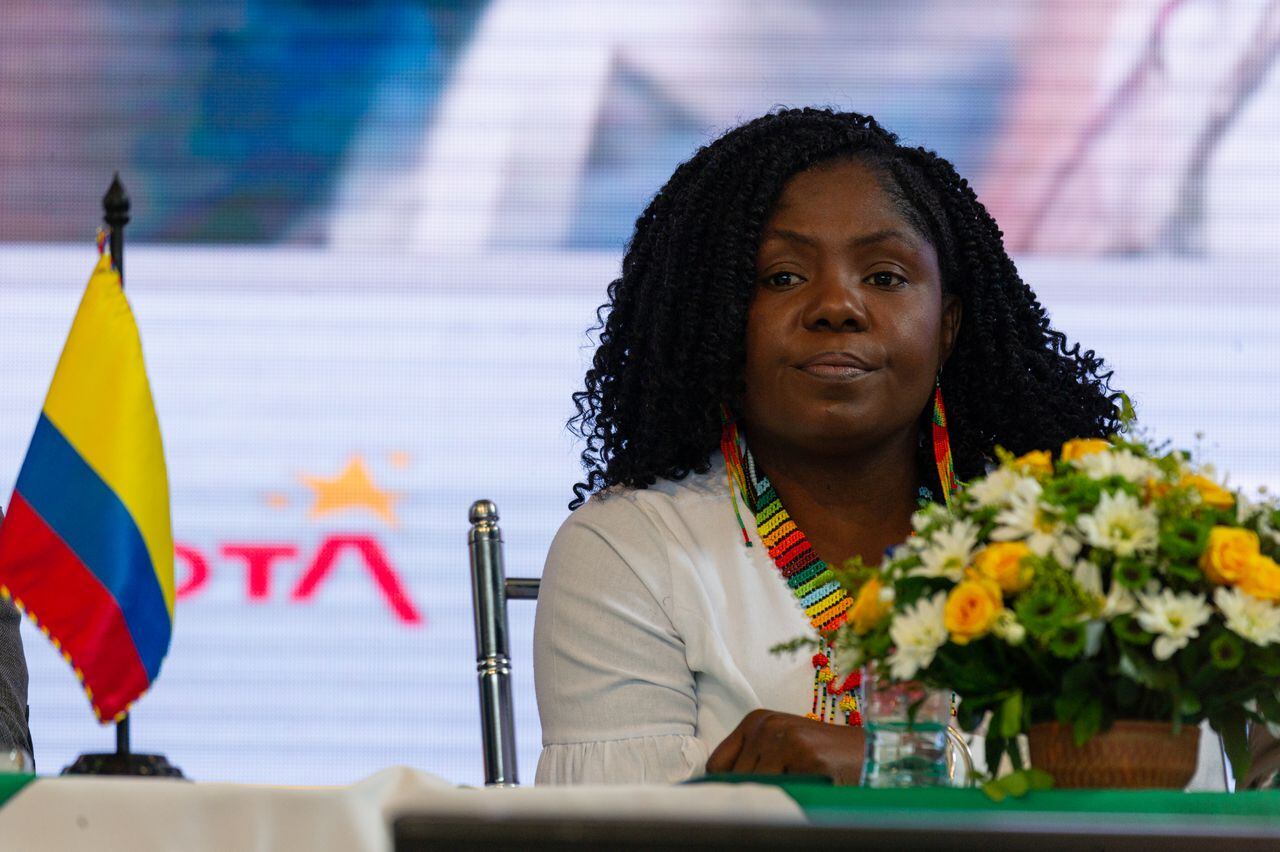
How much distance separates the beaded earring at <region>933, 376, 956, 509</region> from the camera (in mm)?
2541

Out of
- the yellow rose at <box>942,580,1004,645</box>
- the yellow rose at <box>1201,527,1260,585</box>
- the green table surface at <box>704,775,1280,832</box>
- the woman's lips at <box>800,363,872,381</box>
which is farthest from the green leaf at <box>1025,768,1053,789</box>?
the woman's lips at <box>800,363,872,381</box>

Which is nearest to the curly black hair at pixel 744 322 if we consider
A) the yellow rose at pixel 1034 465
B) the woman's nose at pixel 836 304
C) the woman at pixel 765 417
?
the woman at pixel 765 417

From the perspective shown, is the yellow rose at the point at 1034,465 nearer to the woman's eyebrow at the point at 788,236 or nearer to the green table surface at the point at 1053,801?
the green table surface at the point at 1053,801

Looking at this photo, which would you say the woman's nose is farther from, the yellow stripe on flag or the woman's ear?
the yellow stripe on flag

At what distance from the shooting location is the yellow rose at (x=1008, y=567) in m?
1.54

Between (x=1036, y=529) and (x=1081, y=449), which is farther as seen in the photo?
(x=1081, y=449)

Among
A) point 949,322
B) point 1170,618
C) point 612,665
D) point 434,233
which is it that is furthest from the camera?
point 434,233

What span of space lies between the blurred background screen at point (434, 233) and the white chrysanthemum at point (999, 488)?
2266 millimetres

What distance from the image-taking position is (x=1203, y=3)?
13.8ft

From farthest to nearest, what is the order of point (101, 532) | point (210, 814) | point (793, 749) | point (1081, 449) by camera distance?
1. point (101, 532)
2. point (793, 749)
3. point (1081, 449)
4. point (210, 814)

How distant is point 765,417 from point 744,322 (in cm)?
13

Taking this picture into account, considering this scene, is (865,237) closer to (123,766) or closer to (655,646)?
(655,646)

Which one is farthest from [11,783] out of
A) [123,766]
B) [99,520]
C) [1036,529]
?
[99,520]

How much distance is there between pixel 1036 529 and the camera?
158cm
